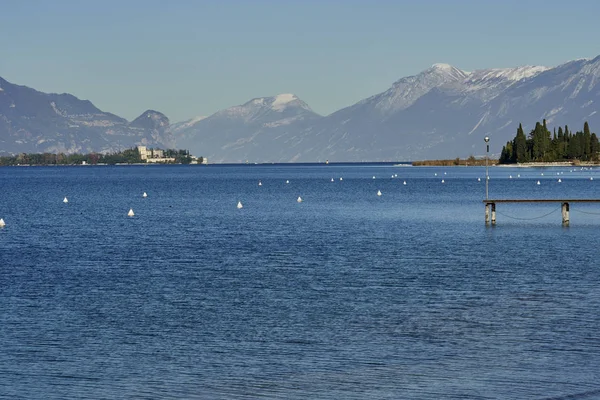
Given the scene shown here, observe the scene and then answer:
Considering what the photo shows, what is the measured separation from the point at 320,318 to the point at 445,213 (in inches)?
2584

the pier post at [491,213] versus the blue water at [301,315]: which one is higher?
the pier post at [491,213]

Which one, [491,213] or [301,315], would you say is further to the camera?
[491,213]

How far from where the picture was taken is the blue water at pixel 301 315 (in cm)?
2894

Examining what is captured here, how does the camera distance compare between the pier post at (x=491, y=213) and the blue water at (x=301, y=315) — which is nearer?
the blue water at (x=301, y=315)

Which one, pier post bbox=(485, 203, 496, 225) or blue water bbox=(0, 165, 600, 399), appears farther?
pier post bbox=(485, 203, 496, 225)

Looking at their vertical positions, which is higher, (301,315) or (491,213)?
(491,213)

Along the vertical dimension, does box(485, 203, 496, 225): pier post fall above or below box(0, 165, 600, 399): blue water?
above

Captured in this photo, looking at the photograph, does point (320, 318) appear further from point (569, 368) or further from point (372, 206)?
point (372, 206)

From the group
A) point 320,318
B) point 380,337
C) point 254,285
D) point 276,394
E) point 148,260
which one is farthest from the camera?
point 148,260

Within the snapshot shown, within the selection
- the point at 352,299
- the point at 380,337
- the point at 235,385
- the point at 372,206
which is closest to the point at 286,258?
the point at 352,299

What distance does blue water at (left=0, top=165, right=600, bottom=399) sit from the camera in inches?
1139

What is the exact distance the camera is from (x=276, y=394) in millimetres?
27641

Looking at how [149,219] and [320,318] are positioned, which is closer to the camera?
[320,318]

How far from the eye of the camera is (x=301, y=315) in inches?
1532
